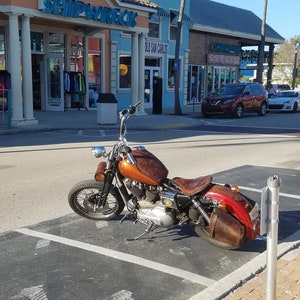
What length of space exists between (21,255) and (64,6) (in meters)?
13.4

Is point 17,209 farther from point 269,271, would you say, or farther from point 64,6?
point 64,6

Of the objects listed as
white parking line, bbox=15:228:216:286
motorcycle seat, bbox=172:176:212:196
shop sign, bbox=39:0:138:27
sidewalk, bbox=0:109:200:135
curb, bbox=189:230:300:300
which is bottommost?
sidewalk, bbox=0:109:200:135

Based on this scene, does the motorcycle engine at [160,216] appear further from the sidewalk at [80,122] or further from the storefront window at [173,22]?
the storefront window at [173,22]

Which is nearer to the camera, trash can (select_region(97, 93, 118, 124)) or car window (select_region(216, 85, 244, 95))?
trash can (select_region(97, 93, 118, 124))

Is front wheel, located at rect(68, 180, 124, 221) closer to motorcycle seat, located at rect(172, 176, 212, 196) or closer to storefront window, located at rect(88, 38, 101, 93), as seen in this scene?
motorcycle seat, located at rect(172, 176, 212, 196)

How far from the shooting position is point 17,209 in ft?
19.2

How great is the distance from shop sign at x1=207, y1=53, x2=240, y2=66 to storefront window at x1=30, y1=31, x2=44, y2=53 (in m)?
14.0

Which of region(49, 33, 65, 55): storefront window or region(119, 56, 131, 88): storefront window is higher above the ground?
region(49, 33, 65, 55): storefront window

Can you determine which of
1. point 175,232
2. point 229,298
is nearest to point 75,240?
point 175,232

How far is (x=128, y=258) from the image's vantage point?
4.34 meters

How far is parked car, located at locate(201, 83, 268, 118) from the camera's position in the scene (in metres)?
21.8

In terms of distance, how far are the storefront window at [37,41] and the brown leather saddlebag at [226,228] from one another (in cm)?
1800

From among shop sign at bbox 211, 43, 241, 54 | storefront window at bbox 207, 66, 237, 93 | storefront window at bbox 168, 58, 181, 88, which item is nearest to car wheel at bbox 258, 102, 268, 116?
storefront window at bbox 168, 58, 181, 88

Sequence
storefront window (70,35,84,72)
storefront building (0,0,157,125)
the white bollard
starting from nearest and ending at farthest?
the white bollard < storefront building (0,0,157,125) < storefront window (70,35,84,72)
